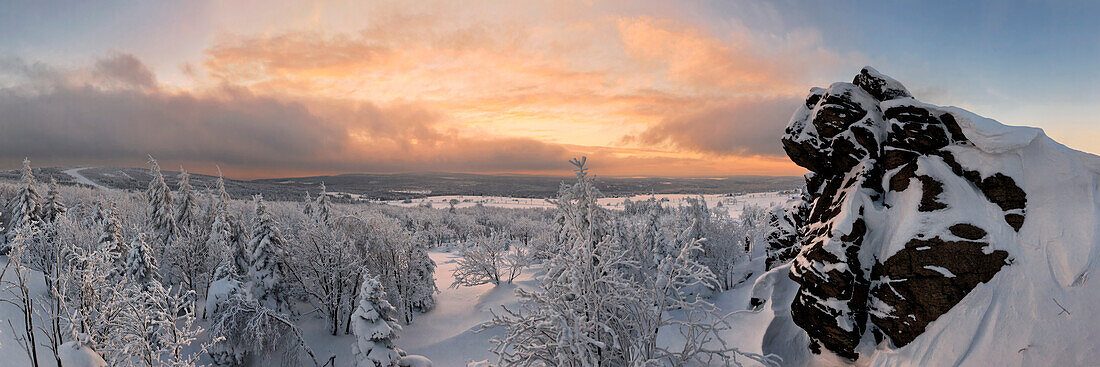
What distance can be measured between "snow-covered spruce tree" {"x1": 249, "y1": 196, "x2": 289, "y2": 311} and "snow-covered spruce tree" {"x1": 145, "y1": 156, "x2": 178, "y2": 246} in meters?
13.9

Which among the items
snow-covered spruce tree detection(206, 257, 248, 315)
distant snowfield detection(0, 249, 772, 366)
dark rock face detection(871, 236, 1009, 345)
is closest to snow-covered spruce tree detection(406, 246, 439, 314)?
distant snowfield detection(0, 249, 772, 366)

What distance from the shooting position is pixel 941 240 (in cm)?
952

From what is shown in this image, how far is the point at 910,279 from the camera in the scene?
9.81 meters

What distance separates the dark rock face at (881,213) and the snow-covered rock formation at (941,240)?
3 cm

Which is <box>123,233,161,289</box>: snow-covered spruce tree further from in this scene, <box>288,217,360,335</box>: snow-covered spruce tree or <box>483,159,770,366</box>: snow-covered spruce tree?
<box>483,159,770,366</box>: snow-covered spruce tree

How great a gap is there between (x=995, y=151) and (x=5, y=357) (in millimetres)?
31029

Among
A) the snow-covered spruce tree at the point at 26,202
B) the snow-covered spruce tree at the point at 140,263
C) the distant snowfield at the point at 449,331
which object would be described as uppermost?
the snow-covered spruce tree at the point at 26,202

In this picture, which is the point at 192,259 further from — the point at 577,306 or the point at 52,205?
the point at 577,306

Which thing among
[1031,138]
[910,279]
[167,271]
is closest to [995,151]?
[1031,138]

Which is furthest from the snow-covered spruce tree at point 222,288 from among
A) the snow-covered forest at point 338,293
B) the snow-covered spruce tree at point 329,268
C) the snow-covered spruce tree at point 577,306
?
the snow-covered spruce tree at point 577,306

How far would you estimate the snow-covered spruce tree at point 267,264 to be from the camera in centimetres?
2148

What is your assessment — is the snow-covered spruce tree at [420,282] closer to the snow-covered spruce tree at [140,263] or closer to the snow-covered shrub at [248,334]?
the snow-covered shrub at [248,334]

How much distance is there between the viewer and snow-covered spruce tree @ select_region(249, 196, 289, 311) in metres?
21.5

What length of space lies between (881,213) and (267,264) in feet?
88.3
